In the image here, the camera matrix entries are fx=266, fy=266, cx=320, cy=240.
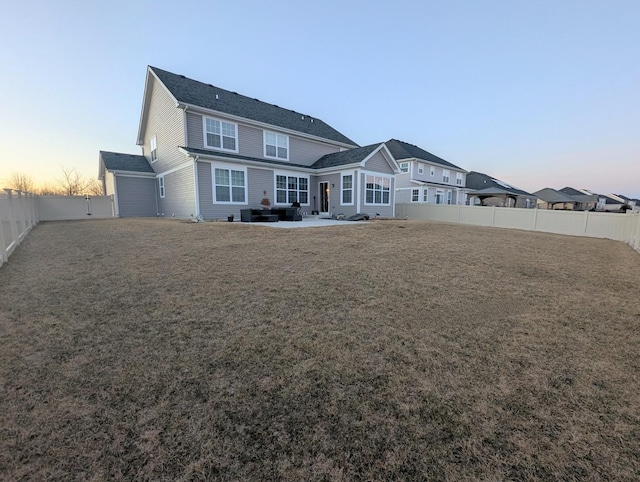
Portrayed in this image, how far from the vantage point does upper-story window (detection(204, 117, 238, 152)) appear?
→ 14.2 m

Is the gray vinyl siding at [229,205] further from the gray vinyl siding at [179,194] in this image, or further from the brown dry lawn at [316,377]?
the brown dry lawn at [316,377]

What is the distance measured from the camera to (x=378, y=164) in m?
16.6

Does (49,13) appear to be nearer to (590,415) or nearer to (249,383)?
(249,383)

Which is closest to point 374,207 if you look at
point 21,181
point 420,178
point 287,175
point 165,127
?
point 287,175

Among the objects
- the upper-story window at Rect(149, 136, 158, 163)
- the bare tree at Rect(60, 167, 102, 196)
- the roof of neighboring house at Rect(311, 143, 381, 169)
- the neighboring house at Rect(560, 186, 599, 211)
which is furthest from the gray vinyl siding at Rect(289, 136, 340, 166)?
the neighboring house at Rect(560, 186, 599, 211)

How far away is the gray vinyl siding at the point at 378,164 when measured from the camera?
16.1 m

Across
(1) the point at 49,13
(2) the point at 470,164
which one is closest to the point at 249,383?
(1) the point at 49,13

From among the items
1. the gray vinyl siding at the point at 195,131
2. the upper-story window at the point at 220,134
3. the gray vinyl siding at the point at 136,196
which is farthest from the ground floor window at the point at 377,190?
the gray vinyl siding at the point at 136,196

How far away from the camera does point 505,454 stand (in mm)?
1440

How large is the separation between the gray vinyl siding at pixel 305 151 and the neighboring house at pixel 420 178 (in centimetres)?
1048

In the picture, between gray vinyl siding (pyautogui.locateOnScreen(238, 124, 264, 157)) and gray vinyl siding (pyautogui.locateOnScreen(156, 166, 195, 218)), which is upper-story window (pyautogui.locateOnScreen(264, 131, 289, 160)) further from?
gray vinyl siding (pyautogui.locateOnScreen(156, 166, 195, 218))

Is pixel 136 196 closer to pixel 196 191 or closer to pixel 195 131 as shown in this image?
pixel 195 131

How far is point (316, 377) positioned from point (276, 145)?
647 inches

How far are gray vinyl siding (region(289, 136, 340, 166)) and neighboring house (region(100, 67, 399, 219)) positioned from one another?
7cm
